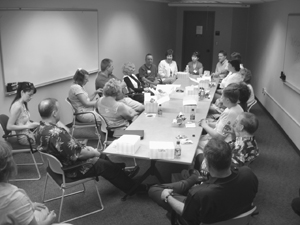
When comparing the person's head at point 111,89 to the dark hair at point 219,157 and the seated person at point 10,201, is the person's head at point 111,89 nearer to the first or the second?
the dark hair at point 219,157

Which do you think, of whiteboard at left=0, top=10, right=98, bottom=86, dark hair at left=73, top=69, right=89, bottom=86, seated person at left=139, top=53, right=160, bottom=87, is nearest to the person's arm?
whiteboard at left=0, top=10, right=98, bottom=86

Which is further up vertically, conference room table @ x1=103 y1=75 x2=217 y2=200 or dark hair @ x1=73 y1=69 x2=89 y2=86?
dark hair @ x1=73 y1=69 x2=89 y2=86

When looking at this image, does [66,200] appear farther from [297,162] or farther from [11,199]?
[297,162]

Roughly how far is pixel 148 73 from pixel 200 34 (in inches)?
213

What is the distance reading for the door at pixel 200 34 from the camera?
12508 millimetres

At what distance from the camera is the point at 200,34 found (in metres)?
12.6

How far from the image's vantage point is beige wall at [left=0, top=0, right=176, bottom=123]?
5773mm

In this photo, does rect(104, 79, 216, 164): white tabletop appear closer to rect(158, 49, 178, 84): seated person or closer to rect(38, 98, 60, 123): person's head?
rect(38, 98, 60, 123): person's head

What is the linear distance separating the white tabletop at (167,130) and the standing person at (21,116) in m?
1.33

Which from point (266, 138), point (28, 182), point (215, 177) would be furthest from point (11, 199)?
point (266, 138)

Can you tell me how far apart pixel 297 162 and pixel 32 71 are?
4431 millimetres

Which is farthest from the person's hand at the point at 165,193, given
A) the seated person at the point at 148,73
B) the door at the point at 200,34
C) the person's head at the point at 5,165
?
the door at the point at 200,34

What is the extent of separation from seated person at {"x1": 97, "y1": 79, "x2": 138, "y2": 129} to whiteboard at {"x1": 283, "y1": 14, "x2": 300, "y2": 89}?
3.21m

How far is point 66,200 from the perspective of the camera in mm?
4145
